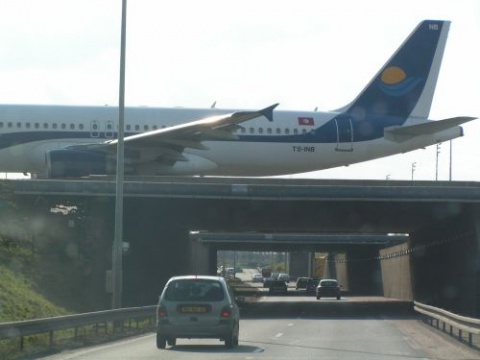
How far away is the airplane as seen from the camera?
1490 inches

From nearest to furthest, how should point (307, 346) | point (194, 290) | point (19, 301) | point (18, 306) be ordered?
point (194, 290) < point (307, 346) < point (18, 306) < point (19, 301)

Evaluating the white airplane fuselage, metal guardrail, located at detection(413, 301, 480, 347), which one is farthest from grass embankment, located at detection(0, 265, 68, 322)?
metal guardrail, located at detection(413, 301, 480, 347)

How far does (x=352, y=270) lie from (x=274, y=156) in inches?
2383

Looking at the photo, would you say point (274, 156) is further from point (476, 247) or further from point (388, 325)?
point (388, 325)

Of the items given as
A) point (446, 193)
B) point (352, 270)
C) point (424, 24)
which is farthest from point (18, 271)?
point (352, 270)

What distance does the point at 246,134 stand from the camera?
4028 cm

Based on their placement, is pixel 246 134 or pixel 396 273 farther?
pixel 396 273

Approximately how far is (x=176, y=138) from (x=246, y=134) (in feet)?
14.5

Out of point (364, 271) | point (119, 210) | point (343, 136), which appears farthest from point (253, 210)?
point (364, 271)

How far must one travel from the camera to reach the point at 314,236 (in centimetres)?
7812

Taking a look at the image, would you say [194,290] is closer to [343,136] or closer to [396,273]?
[343,136]

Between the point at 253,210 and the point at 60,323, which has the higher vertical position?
the point at 253,210

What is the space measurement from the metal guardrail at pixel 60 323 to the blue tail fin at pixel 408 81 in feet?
61.7

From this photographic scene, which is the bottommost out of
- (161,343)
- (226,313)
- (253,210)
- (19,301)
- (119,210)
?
(161,343)
